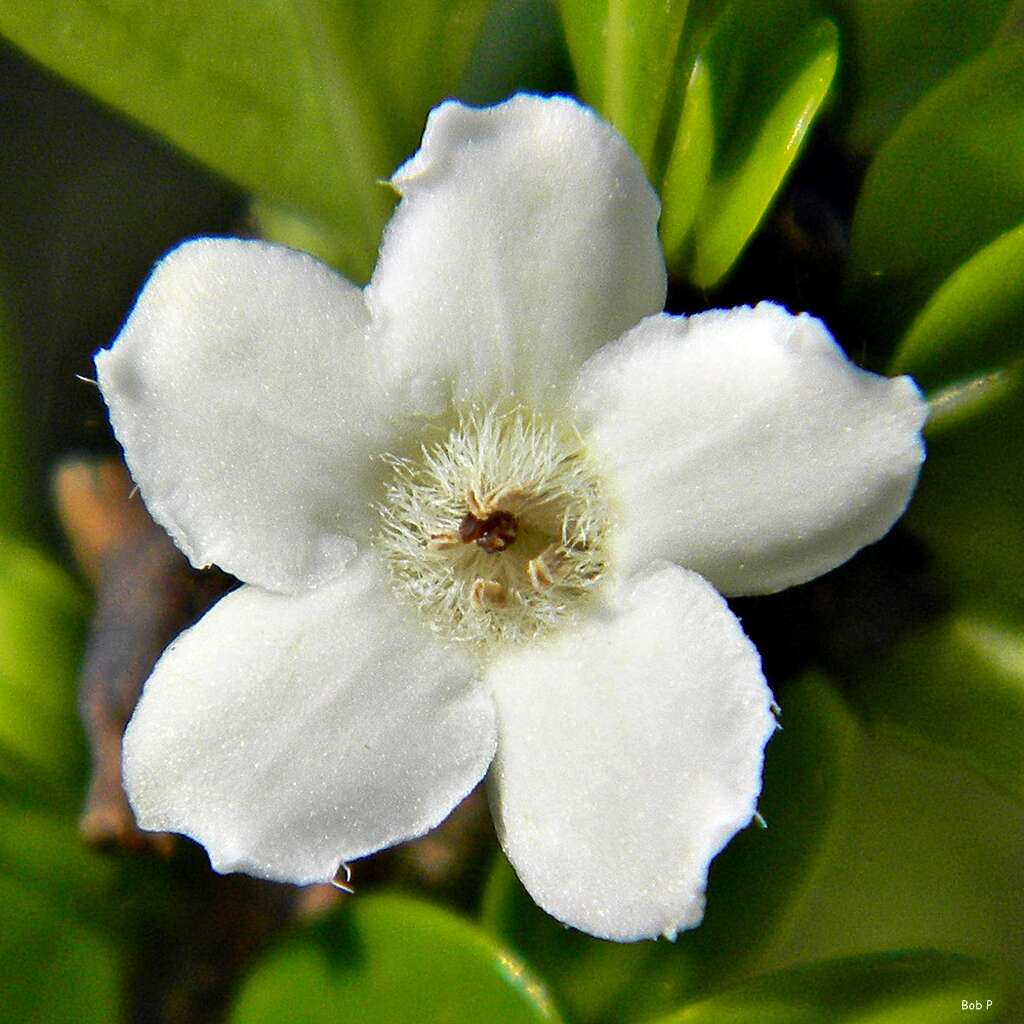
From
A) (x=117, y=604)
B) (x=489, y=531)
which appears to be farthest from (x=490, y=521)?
(x=117, y=604)

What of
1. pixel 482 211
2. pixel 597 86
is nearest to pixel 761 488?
pixel 482 211

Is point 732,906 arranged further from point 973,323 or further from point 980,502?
point 973,323

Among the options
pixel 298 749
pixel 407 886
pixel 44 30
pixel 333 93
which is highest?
pixel 44 30

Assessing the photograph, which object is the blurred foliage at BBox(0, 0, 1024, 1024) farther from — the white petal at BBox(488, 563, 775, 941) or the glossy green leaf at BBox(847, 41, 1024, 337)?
the white petal at BBox(488, 563, 775, 941)

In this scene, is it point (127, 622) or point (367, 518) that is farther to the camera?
point (127, 622)

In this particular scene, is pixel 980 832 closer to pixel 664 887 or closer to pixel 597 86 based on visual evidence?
pixel 664 887

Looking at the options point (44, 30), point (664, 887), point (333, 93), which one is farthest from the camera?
point (333, 93)

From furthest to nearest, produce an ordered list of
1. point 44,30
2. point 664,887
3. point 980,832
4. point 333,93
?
1. point 980,832
2. point 333,93
3. point 44,30
4. point 664,887
